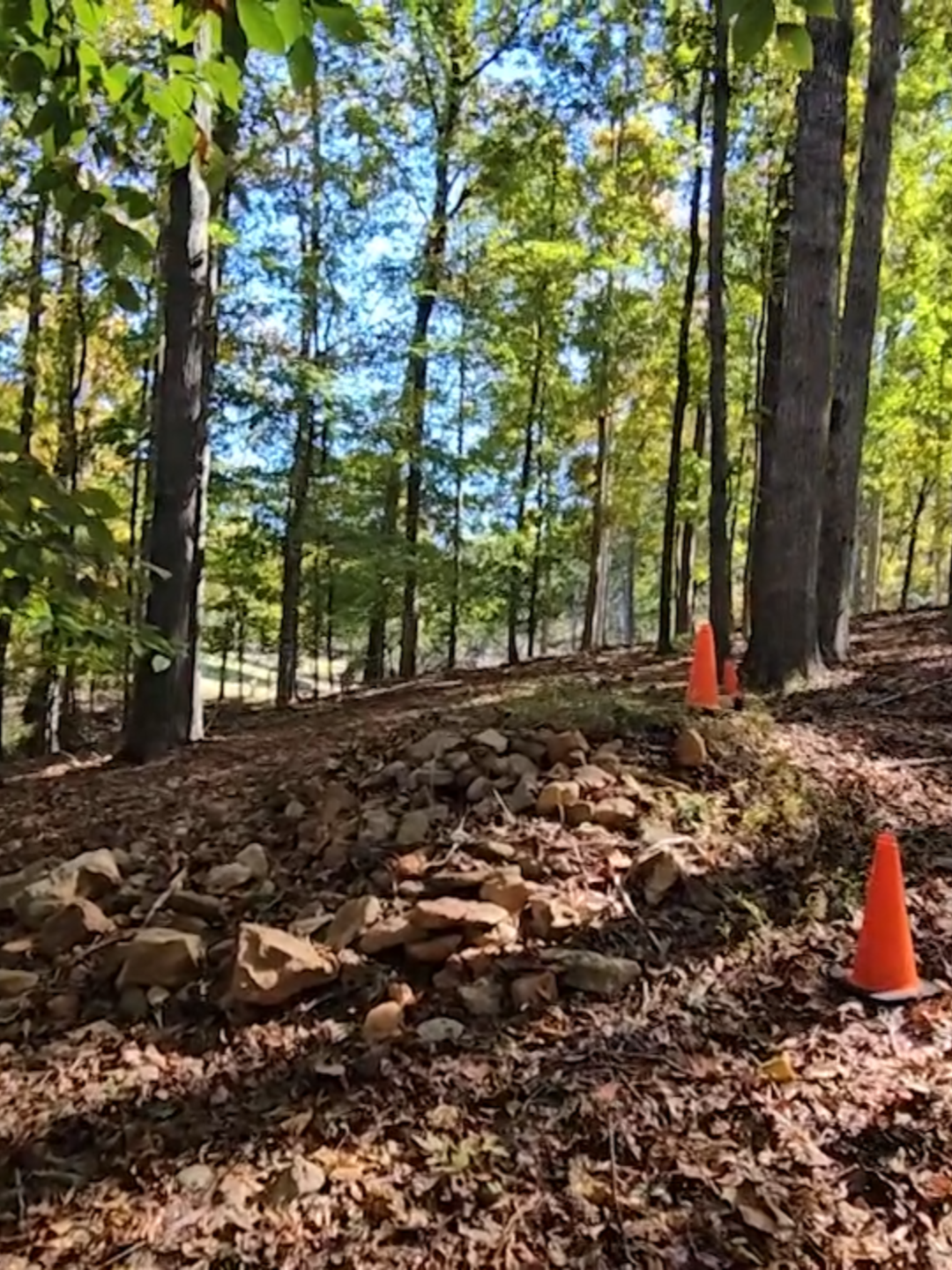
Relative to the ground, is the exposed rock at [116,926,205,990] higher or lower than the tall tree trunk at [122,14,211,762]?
lower

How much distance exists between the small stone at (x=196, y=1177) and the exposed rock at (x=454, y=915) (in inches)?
43.5

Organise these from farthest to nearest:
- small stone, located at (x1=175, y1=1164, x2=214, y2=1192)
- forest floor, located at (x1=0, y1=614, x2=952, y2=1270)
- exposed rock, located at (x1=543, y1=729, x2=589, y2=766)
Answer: exposed rock, located at (x1=543, y1=729, x2=589, y2=766) → small stone, located at (x1=175, y1=1164, x2=214, y2=1192) → forest floor, located at (x1=0, y1=614, x2=952, y2=1270)

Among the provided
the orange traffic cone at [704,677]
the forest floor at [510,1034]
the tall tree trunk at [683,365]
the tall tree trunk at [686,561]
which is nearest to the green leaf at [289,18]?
the forest floor at [510,1034]

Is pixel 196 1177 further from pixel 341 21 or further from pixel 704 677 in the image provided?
pixel 704 677

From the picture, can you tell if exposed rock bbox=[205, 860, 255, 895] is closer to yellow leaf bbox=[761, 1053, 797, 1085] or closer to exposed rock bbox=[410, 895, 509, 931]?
exposed rock bbox=[410, 895, 509, 931]

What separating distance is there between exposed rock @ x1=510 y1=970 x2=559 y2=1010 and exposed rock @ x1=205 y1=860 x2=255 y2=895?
1351 mm

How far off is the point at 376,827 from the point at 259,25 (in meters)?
3.49

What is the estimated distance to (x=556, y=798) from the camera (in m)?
4.43

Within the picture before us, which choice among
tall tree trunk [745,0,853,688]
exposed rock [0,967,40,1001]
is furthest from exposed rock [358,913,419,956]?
tall tree trunk [745,0,853,688]

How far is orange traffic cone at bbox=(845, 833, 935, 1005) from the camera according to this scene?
3.52 metres

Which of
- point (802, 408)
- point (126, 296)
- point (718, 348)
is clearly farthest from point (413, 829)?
point (718, 348)

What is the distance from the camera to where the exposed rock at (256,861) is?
170 inches

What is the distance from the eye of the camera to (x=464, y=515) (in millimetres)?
17938

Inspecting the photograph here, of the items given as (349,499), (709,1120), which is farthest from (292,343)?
(709,1120)
